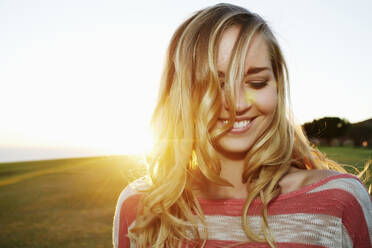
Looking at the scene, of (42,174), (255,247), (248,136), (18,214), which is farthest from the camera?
(42,174)

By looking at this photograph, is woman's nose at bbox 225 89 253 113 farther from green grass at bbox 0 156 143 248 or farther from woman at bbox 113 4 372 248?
green grass at bbox 0 156 143 248

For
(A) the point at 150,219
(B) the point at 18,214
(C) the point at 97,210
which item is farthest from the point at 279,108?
(B) the point at 18,214

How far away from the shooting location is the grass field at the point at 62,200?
756cm

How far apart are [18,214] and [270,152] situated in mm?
9518

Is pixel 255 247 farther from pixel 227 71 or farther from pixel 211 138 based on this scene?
pixel 227 71

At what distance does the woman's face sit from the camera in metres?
2.20

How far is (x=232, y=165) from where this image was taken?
7.99ft

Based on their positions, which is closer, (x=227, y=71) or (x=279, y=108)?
(x=227, y=71)

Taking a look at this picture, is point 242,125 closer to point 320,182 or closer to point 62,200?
point 320,182

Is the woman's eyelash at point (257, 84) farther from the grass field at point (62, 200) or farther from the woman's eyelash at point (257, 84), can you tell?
the grass field at point (62, 200)

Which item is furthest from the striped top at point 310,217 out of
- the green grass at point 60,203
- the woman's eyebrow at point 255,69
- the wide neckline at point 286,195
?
the green grass at point 60,203

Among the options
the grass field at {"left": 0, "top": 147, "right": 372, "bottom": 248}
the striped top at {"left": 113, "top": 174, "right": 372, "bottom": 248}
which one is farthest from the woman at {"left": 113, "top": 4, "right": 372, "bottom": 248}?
the grass field at {"left": 0, "top": 147, "right": 372, "bottom": 248}

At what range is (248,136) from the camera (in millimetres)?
2273

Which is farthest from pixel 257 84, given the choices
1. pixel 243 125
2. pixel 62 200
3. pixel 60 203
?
pixel 62 200
